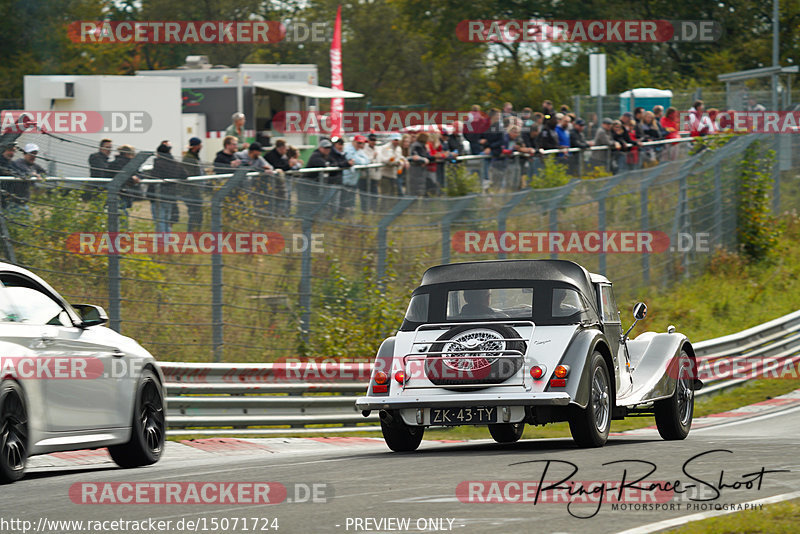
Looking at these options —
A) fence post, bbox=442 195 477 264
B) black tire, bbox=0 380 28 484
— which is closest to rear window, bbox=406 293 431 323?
black tire, bbox=0 380 28 484

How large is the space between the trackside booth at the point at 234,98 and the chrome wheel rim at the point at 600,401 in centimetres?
2407

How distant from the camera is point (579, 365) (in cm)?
1123

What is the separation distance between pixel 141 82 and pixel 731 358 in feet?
52.9

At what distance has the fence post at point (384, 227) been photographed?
19.1 meters

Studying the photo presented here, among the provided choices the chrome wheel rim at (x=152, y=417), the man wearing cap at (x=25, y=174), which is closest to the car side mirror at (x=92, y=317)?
the chrome wheel rim at (x=152, y=417)

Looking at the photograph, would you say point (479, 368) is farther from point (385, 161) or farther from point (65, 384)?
point (385, 161)

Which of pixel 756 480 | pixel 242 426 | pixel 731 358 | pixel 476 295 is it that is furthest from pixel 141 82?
pixel 756 480

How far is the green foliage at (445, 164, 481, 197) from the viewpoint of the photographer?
78.2 feet

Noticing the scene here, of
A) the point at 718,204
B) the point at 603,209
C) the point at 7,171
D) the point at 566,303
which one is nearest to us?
the point at 566,303

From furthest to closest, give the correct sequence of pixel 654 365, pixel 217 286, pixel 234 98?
pixel 234 98 < pixel 217 286 < pixel 654 365

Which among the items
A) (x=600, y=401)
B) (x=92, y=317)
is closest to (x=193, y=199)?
(x=92, y=317)

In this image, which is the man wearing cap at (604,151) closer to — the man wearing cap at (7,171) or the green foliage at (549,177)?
the green foliage at (549,177)

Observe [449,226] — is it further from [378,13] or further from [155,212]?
[378,13]

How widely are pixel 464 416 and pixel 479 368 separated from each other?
410mm
